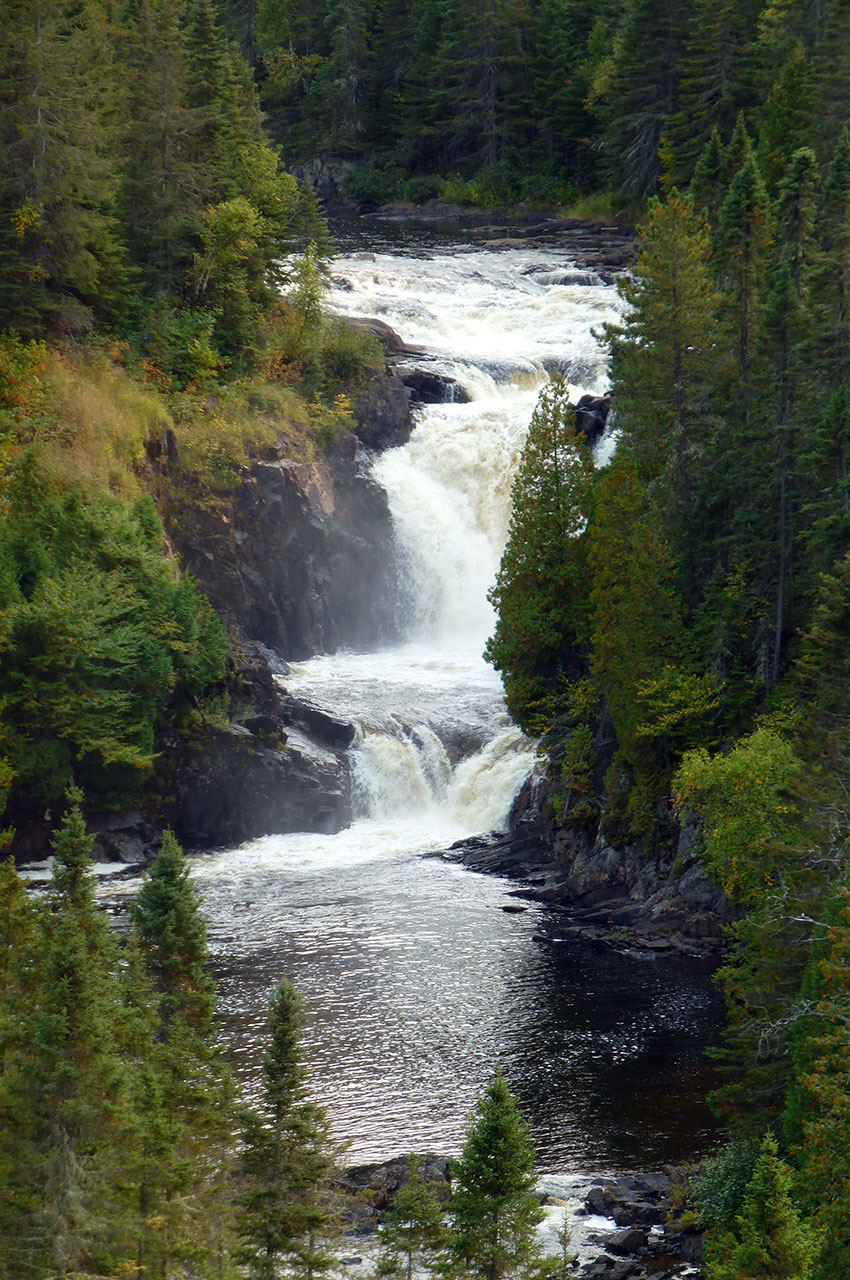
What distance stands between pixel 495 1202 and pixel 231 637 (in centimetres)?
4160

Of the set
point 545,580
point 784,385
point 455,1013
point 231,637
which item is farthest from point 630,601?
point 231,637

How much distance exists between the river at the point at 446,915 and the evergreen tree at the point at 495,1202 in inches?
429

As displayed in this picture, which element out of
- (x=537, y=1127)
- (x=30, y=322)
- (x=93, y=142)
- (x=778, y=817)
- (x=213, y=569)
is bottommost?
(x=537, y=1127)

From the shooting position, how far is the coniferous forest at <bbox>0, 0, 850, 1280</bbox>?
24000 mm

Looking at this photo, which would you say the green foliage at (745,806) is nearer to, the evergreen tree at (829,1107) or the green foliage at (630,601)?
the green foliage at (630,601)

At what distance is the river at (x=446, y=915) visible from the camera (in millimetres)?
37938

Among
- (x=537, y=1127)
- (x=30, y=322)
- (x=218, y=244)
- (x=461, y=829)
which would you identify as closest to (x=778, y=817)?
(x=537, y=1127)

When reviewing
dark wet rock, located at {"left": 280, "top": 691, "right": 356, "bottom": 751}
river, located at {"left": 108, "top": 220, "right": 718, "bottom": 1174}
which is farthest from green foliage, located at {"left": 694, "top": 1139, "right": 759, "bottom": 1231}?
dark wet rock, located at {"left": 280, "top": 691, "right": 356, "bottom": 751}

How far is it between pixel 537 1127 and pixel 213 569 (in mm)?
35666

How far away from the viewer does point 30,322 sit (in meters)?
63.1

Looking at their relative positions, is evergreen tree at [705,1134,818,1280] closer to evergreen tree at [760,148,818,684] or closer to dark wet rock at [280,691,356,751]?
evergreen tree at [760,148,818,684]

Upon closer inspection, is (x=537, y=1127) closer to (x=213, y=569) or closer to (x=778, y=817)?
(x=778, y=817)

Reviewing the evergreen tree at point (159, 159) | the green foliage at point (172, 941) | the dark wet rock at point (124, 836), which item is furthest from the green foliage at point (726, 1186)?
the evergreen tree at point (159, 159)

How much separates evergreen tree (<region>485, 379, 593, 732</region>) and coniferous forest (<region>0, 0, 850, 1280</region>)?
5.8 inches
